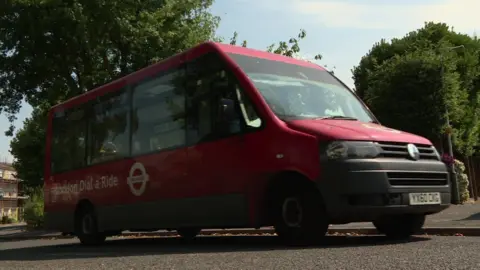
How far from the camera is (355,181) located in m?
6.60

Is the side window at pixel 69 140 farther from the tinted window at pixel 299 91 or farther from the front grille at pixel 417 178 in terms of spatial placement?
the front grille at pixel 417 178

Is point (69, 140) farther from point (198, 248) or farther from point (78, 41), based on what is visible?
point (78, 41)

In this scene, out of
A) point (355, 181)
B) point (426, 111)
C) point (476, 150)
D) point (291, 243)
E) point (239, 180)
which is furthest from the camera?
point (476, 150)

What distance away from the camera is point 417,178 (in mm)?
7117

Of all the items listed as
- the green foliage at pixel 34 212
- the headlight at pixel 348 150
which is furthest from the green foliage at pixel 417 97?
the headlight at pixel 348 150

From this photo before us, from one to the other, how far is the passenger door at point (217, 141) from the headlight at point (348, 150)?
114 cm

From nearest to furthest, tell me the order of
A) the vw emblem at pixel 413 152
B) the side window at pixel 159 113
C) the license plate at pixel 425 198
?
the license plate at pixel 425 198, the vw emblem at pixel 413 152, the side window at pixel 159 113

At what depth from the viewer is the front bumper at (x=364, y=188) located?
6605mm

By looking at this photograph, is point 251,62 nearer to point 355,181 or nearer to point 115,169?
point 355,181

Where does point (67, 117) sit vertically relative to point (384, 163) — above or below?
above

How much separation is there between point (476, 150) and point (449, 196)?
2864cm

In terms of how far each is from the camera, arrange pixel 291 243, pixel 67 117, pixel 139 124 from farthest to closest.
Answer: pixel 67 117
pixel 139 124
pixel 291 243

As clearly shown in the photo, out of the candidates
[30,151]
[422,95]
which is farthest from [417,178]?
[30,151]

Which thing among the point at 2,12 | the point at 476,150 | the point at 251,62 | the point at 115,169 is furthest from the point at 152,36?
the point at 476,150
